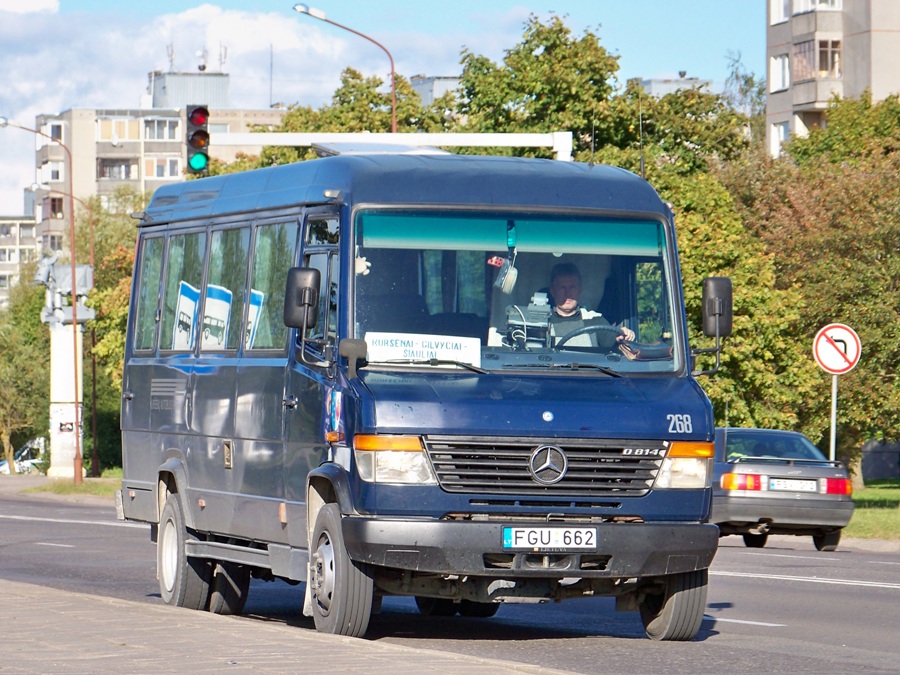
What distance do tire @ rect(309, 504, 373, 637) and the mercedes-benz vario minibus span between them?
0.01 m

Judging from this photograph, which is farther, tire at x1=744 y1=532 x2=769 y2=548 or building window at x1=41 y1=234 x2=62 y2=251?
building window at x1=41 y1=234 x2=62 y2=251

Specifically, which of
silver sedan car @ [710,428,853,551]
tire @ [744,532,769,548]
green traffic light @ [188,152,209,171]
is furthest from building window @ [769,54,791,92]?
green traffic light @ [188,152,209,171]

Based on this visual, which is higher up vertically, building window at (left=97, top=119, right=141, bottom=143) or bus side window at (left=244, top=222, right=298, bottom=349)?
building window at (left=97, top=119, right=141, bottom=143)

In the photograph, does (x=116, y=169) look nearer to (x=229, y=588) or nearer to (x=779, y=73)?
(x=779, y=73)

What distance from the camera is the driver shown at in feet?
37.3

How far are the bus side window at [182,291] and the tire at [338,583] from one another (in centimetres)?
339

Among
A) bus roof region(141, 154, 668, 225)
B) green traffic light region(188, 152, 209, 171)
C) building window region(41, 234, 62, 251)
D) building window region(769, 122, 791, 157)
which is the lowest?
bus roof region(141, 154, 668, 225)

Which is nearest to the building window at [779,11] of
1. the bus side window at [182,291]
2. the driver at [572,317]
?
the bus side window at [182,291]

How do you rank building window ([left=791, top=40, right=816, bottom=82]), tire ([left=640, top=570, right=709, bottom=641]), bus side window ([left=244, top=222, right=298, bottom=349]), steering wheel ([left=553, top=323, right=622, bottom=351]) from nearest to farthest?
steering wheel ([left=553, top=323, right=622, bottom=351])
tire ([left=640, top=570, right=709, bottom=641])
bus side window ([left=244, top=222, right=298, bottom=349])
building window ([left=791, top=40, right=816, bottom=82])

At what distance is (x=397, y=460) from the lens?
35.0 ft

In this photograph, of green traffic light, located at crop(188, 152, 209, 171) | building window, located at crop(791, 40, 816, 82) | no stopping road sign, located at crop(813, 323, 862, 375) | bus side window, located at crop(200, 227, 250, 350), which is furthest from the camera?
building window, located at crop(791, 40, 816, 82)

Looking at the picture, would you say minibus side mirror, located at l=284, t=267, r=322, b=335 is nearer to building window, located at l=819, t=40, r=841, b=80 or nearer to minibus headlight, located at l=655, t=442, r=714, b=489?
minibus headlight, located at l=655, t=442, r=714, b=489

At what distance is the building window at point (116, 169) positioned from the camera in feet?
505

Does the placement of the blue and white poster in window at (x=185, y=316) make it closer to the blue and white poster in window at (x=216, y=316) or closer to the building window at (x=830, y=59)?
the blue and white poster in window at (x=216, y=316)
